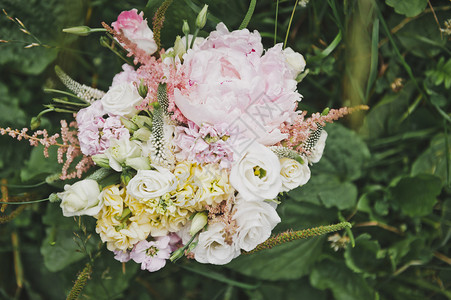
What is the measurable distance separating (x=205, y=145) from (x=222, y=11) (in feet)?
1.16

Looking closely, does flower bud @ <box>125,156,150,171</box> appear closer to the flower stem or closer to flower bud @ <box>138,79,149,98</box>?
flower bud @ <box>138,79,149,98</box>

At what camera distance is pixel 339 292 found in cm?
87

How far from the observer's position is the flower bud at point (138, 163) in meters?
0.56

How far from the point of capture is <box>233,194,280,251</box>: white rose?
0.57m

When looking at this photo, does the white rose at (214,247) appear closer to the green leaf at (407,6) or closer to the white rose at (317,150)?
the white rose at (317,150)

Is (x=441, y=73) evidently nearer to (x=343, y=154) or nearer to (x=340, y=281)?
(x=343, y=154)

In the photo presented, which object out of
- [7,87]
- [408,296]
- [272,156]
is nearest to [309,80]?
[272,156]

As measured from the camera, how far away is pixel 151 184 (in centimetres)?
54

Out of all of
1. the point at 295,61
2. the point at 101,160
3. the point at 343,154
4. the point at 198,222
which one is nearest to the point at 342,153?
the point at 343,154

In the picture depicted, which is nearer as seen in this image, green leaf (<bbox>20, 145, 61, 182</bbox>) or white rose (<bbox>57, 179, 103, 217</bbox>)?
white rose (<bbox>57, 179, 103, 217</bbox>)

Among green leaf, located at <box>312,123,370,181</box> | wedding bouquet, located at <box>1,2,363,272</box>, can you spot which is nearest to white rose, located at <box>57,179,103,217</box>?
wedding bouquet, located at <box>1,2,363,272</box>

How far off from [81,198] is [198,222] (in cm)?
17

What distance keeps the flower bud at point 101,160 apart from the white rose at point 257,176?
0.62 ft

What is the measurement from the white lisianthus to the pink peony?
0.09 m
